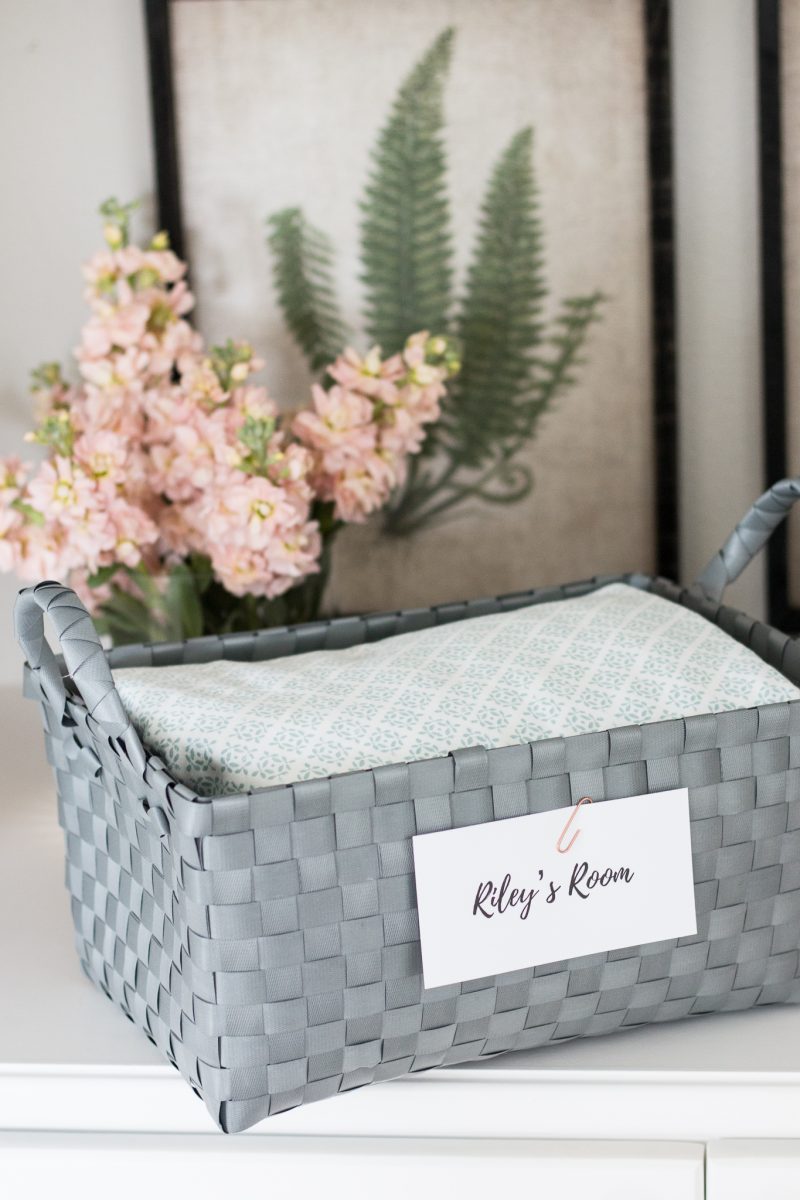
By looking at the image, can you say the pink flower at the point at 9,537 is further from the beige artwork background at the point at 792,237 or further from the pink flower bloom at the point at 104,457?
the beige artwork background at the point at 792,237

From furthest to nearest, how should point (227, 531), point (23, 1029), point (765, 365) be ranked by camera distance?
point (765, 365) → point (227, 531) → point (23, 1029)

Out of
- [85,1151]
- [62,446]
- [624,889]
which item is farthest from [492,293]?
[85,1151]

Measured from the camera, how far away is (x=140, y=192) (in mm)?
1013

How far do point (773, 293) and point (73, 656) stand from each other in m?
0.69

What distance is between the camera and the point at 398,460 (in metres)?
0.91

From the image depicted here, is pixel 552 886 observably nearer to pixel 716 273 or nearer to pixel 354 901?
pixel 354 901

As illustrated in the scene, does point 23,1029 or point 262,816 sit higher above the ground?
point 262,816

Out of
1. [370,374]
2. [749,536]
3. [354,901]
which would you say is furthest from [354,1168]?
[370,374]

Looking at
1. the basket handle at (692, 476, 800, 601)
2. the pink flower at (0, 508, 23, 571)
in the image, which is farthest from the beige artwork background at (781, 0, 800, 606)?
the pink flower at (0, 508, 23, 571)

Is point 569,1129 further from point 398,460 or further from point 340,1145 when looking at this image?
point 398,460

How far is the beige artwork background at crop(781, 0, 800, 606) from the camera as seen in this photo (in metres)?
0.94

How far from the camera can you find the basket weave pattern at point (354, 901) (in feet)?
1.69

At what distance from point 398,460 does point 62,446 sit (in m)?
0.25

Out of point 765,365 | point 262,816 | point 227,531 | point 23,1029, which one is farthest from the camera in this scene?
point 765,365
